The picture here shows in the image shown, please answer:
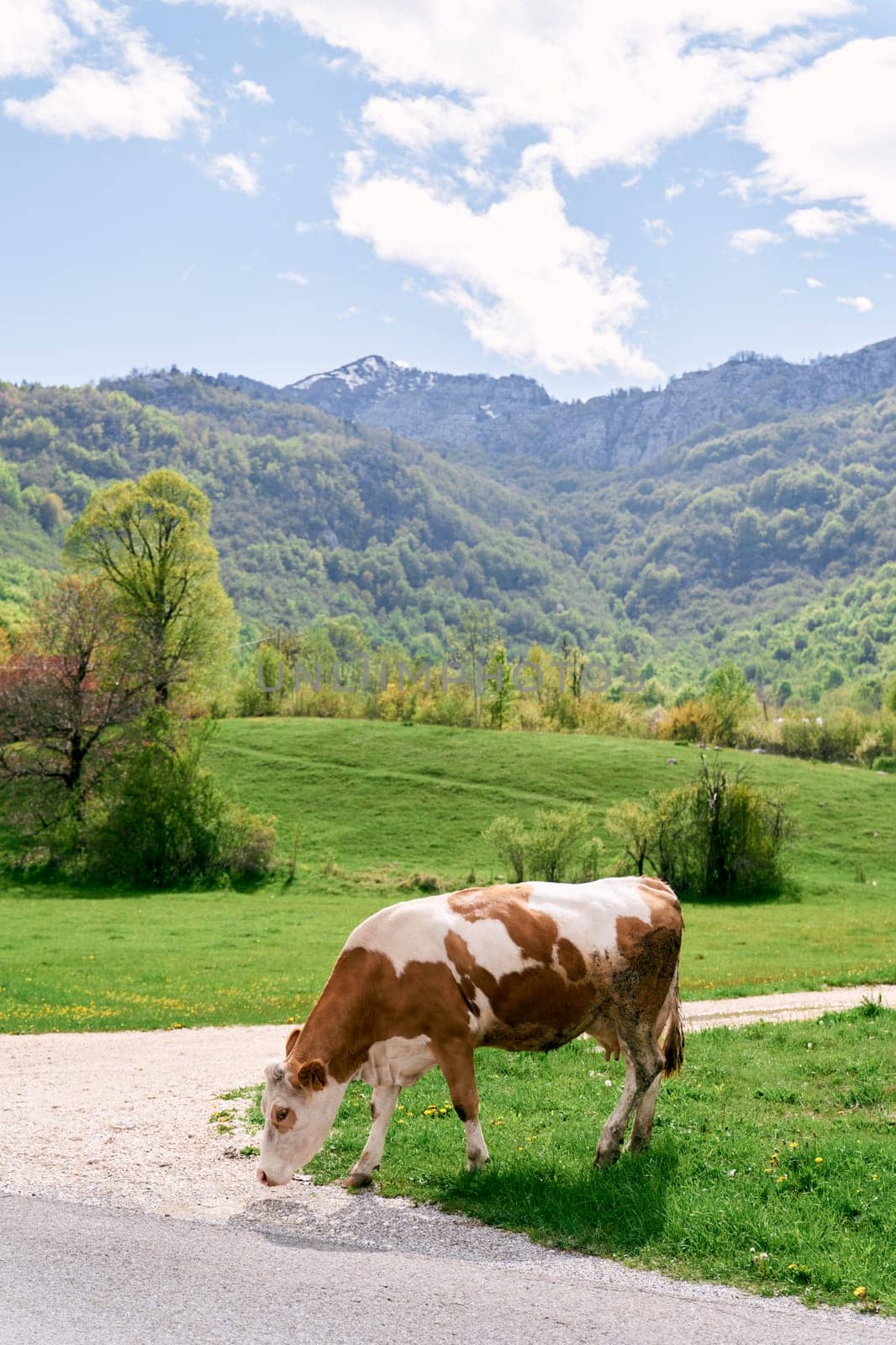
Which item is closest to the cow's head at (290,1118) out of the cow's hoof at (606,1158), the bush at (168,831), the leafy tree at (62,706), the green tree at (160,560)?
the cow's hoof at (606,1158)

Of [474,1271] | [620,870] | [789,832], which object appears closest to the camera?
[474,1271]

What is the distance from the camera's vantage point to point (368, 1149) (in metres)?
10.8

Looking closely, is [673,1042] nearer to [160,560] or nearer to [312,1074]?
[312,1074]

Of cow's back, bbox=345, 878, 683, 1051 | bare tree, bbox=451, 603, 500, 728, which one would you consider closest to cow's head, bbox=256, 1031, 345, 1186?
cow's back, bbox=345, 878, 683, 1051

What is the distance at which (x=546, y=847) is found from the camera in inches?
2141

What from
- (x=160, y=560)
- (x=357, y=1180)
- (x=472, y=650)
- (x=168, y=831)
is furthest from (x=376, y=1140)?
(x=472, y=650)

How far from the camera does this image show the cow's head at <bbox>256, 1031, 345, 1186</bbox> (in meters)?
10.1

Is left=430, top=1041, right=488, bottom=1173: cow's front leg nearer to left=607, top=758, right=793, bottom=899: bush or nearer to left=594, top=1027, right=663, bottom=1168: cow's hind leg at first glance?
left=594, top=1027, right=663, bottom=1168: cow's hind leg

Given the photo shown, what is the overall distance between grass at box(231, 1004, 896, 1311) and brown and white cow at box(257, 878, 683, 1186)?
59 centimetres

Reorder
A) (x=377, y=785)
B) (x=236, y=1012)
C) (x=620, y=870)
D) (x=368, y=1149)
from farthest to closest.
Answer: (x=377, y=785) < (x=620, y=870) < (x=236, y=1012) < (x=368, y=1149)

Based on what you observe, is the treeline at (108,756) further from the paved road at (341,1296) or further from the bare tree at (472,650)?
the bare tree at (472,650)

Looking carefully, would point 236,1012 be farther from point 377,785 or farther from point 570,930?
point 377,785

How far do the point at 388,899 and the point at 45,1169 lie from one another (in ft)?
135

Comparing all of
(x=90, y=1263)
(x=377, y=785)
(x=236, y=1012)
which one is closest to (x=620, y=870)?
(x=377, y=785)
